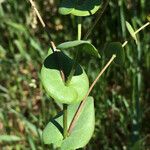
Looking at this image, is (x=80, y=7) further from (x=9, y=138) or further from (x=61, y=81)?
(x=9, y=138)

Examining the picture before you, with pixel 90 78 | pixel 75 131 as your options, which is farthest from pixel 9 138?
pixel 75 131

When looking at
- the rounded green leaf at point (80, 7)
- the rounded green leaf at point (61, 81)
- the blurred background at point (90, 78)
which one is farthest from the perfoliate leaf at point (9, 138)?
the rounded green leaf at point (80, 7)

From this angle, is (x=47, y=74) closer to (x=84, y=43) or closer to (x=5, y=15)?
(x=84, y=43)

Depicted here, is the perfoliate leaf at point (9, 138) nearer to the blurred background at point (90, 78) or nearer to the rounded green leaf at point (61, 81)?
the blurred background at point (90, 78)

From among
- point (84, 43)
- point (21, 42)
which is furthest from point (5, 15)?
point (84, 43)

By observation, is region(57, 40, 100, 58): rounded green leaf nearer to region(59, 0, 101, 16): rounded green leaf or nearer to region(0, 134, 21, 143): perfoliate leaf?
region(59, 0, 101, 16): rounded green leaf

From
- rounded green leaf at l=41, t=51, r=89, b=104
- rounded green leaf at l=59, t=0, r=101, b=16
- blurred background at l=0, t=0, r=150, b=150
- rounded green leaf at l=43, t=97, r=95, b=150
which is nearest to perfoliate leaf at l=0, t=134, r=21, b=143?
blurred background at l=0, t=0, r=150, b=150
